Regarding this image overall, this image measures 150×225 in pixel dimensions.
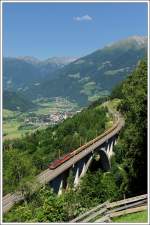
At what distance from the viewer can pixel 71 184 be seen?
44.2 meters

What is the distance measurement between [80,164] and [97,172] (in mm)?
4598

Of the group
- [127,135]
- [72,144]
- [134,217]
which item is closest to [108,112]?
[72,144]

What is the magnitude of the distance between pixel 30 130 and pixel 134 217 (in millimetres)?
72916

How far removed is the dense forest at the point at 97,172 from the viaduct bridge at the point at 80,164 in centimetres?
148

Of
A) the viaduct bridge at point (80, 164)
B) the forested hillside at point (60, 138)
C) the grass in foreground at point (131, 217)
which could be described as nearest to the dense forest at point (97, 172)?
the forested hillside at point (60, 138)

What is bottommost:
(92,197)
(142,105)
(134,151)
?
(92,197)

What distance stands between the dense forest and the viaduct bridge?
1478 mm

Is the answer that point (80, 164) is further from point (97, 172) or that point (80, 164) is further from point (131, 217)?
point (131, 217)

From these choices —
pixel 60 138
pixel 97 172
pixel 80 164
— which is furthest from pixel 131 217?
pixel 60 138

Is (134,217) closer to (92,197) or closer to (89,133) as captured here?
(92,197)

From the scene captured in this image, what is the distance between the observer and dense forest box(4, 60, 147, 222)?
1711cm

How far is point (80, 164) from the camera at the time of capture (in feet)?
172

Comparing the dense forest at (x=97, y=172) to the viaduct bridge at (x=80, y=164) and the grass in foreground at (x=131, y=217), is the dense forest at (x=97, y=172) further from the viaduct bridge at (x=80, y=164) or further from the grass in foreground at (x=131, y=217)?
the grass in foreground at (x=131, y=217)

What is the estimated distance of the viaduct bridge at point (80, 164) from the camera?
41500 millimetres
